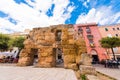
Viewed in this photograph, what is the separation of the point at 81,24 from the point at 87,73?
3197 centimetres

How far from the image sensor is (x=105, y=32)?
3894 centimetres

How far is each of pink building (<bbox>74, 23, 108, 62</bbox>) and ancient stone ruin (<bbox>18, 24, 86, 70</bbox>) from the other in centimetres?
2068

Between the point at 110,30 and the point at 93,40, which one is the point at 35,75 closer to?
the point at 93,40

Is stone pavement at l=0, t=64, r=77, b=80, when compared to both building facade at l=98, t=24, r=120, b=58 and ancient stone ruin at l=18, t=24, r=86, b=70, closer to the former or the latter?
ancient stone ruin at l=18, t=24, r=86, b=70

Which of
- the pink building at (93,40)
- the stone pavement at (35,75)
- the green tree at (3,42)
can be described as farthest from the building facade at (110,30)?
the stone pavement at (35,75)

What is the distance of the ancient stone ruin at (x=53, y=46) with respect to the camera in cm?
1369

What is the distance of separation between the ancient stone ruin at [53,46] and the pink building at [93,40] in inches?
814

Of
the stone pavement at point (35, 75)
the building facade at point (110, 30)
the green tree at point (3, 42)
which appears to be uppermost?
the building facade at point (110, 30)

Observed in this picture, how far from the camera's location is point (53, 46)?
48.4 ft

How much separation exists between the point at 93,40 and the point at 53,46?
81.2 ft

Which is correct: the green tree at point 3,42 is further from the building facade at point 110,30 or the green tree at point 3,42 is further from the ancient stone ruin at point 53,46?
the building facade at point 110,30

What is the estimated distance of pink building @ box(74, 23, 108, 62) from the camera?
35438 mm

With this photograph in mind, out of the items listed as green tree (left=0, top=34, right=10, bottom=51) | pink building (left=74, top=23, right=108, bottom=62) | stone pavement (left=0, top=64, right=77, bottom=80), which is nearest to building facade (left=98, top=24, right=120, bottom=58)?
pink building (left=74, top=23, right=108, bottom=62)

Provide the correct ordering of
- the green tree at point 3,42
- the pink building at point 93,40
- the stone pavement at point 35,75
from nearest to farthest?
1. the stone pavement at point 35,75
2. the green tree at point 3,42
3. the pink building at point 93,40
